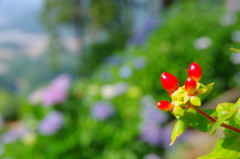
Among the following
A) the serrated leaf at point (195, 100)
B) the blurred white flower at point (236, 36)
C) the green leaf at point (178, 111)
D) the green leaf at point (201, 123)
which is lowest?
the blurred white flower at point (236, 36)

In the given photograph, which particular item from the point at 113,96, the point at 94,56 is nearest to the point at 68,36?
the point at 94,56

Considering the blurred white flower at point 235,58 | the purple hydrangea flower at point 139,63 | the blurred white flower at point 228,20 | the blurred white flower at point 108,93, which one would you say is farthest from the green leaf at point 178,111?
the blurred white flower at point 228,20

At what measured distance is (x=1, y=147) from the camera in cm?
213

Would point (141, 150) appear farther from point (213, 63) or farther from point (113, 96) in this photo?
point (213, 63)

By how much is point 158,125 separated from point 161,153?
23 centimetres

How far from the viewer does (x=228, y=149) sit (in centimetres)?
25

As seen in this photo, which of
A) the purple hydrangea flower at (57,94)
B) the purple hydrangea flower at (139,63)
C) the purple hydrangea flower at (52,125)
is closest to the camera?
the purple hydrangea flower at (52,125)

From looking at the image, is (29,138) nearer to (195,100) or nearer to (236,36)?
(195,100)

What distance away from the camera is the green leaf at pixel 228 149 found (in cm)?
24

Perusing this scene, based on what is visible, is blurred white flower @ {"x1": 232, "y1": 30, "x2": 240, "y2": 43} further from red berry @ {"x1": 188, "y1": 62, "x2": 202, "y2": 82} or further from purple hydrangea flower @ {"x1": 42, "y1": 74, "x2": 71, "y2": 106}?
red berry @ {"x1": 188, "y1": 62, "x2": 202, "y2": 82}

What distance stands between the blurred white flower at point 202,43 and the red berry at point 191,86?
286 cm

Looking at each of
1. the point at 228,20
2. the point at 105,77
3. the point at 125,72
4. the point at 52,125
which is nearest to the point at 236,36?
the point at 228,20

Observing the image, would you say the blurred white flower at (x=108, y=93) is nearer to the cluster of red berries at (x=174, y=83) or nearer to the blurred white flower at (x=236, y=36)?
the blurred white flower at (x=236, y=36)

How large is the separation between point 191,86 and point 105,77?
2.93m
